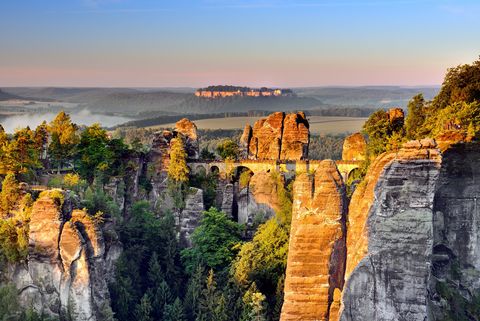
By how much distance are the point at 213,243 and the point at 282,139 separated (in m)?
14.4

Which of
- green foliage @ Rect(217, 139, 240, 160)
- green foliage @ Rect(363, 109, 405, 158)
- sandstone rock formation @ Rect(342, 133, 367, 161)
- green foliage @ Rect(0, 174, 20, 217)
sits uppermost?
green foliage @ Rect(363, 109, 405, 158)

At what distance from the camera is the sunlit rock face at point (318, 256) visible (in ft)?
90.0

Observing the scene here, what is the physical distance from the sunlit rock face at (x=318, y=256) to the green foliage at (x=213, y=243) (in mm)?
10938

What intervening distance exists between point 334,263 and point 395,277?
11.3 feet

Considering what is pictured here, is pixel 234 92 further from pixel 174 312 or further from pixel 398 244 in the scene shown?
pixel 398 244

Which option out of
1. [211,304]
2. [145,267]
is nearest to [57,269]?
[145,267]

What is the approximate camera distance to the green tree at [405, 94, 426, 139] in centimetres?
4006

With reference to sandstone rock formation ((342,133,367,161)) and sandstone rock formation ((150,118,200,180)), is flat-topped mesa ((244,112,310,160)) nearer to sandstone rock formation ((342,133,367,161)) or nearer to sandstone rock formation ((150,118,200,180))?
sandstone rock formation ((342,133,367,161))

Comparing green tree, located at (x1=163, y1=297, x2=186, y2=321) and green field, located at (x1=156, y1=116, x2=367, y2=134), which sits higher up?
green field, located at (x1=156, y1=116, x2=367, y2=134)

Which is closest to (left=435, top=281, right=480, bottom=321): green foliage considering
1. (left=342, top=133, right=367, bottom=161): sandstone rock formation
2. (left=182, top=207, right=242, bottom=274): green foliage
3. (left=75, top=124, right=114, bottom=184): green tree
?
(left=182, top=207, right=242, bottom=274): green foliage

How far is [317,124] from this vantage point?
5945 inches

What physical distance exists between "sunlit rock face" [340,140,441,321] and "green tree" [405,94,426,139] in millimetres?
Answer: 14481

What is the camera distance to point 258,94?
173 m

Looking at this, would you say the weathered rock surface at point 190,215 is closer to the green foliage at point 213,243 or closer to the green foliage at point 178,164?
the green foliage at point 213,243
